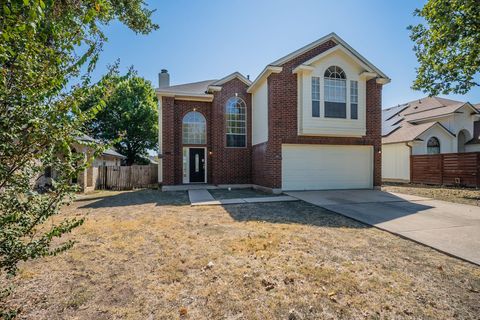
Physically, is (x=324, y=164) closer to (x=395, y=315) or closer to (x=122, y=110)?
(x=395, y=315)

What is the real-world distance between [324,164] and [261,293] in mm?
9584

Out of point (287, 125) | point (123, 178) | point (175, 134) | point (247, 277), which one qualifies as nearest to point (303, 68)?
point (287, 125)

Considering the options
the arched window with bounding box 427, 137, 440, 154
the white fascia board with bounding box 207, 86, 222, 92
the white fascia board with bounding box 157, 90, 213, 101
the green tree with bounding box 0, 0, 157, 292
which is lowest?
the green tree with bounding box 0, 0, 157, 292

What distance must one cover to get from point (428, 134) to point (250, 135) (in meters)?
13.8

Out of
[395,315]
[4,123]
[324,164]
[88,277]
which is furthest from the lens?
[324,164]

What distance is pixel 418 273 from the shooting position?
10.9 feet

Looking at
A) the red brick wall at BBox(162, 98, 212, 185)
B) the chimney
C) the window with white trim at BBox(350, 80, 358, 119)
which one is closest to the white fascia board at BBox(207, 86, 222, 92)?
the red brick wall at BBox(162, 98, 212, 185)

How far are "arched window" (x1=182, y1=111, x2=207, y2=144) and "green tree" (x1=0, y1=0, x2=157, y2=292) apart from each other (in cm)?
1183

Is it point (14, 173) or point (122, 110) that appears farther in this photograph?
point (122, 110)

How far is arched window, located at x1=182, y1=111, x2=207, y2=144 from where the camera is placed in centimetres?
1390

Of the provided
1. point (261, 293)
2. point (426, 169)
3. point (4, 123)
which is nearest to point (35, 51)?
point (4, 123)

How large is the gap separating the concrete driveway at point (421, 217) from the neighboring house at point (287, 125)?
2065 millimetres

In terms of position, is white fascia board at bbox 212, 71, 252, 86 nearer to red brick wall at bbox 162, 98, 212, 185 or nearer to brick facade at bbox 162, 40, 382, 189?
brick facade at bbox 162, 40, 382, 189

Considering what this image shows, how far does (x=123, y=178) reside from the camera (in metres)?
15.0
